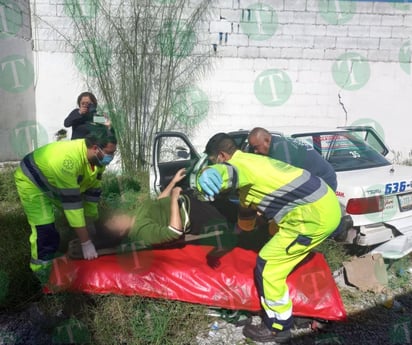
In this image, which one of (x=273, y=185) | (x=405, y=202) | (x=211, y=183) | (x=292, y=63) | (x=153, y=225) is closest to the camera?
(x=211, y=183)

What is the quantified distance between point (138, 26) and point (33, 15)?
198cm

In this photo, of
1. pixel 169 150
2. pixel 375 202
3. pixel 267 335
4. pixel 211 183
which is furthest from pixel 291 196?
pixel 169 150

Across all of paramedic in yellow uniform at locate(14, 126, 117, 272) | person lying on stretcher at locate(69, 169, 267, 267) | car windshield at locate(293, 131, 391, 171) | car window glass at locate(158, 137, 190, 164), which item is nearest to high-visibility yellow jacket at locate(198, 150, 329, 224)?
person lying on stretcher at locate(69, 169, 267, 267)

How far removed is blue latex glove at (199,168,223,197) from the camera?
6.63 ft

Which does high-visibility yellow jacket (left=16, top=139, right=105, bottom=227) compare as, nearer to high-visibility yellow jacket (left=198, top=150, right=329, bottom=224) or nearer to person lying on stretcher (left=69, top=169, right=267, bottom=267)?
person lying on stretcher (left=69, top=169, right=267, bottom=267)

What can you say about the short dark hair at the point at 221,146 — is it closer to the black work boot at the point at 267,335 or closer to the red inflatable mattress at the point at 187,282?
the red inflatable mattress at the point at 187,282

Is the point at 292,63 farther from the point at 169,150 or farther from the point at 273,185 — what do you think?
the point at 273,185

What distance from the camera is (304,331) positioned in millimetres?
2547

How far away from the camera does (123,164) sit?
22.1 feet

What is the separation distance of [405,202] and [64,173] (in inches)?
119

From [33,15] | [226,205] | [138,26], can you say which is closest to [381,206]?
[226,205]

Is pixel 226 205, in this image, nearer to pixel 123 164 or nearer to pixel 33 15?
pixel 123 164

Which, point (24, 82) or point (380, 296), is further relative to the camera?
point (24, 82)

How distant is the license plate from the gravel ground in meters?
0.95
